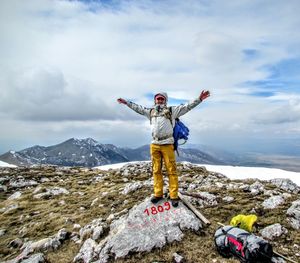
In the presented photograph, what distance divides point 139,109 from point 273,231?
654 cm

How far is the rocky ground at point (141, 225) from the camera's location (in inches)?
368

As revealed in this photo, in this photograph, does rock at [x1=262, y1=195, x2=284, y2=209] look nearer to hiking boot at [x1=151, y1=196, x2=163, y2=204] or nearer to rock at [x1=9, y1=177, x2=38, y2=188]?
hiking boot at [x1=151, y1=196, x2=163, y2=204]

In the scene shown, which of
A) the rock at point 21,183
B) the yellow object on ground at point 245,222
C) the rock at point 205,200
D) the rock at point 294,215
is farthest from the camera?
the rock at point 21,183

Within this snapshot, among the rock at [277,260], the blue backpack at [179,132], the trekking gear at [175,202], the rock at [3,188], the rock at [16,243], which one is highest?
the blue backpack at [179,132]

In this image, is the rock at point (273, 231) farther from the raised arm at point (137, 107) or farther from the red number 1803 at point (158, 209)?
the raised arm at point (137, 107)

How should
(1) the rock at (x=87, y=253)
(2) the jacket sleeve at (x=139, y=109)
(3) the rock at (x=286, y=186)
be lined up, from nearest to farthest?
(1) the rock at (x=87, y=253), (2) the jacket sleeve at (x=139, y=109), (3) the rock at (x=286, y=186)

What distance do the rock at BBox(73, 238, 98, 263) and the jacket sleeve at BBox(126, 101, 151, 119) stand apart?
5.19 metres

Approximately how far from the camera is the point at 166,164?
11172mm

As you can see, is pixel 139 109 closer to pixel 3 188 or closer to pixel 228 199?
pixel 228 199

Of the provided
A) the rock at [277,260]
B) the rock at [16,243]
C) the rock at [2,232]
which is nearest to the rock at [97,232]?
the rock at [16,243]

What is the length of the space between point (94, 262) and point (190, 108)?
626 cm

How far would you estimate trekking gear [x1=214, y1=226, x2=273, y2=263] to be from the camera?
25.5 feet

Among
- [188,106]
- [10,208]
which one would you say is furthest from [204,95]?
[10,208]

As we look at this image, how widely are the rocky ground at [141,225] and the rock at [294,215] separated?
3cm
